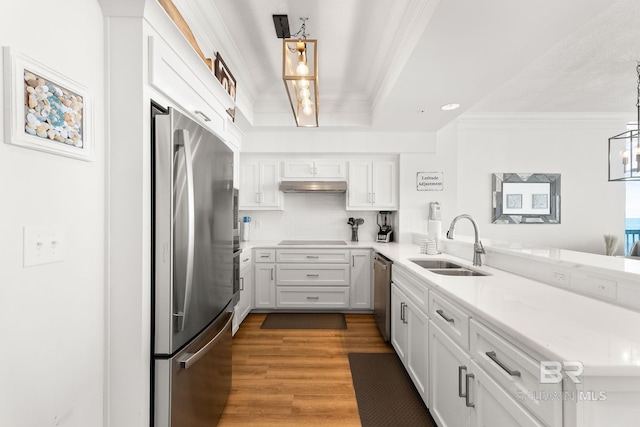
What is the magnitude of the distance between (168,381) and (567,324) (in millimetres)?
1578

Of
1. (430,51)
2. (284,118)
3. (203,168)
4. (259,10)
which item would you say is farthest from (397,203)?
(203,168)

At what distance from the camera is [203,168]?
1.51 m

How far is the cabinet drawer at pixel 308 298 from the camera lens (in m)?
3.91

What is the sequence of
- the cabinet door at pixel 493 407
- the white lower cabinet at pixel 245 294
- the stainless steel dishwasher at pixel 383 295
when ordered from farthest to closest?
the white lower cabinet at pixel 245 294, the stainless steel dishwasher at pixel 383 295, the cabinet door at pixel 493 407

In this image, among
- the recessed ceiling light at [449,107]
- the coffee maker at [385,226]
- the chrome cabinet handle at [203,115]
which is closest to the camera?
the chrome cabinet handle at [203,115]

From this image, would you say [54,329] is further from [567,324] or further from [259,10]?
[259,10]

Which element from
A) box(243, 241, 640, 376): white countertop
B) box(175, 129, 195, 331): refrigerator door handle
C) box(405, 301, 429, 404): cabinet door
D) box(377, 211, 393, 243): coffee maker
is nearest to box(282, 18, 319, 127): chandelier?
box(175, 129, 195, 331): refrigerator door handle

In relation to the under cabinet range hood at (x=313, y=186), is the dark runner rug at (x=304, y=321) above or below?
below

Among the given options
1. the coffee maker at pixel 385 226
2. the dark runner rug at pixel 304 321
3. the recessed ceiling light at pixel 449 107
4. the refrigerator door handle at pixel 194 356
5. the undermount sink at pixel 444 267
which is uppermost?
the recessed ceiling light at pixel 449 107

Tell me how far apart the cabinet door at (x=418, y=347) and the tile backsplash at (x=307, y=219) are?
233cm

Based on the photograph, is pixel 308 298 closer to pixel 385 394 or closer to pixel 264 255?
pixel 264 255

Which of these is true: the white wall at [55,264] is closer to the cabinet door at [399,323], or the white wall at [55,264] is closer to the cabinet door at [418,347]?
the cabinet door at [418,347]

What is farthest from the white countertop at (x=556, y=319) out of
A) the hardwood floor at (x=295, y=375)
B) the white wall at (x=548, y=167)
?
the white wall at (x=548, y=167)

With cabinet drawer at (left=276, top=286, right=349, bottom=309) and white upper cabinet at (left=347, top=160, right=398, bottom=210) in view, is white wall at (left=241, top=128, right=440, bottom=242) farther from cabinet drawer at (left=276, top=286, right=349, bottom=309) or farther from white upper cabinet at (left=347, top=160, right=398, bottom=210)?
cabinet drawer at (left=276, top=286, right=349, bottom=309)
